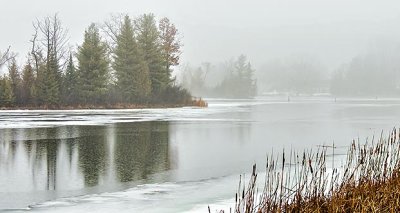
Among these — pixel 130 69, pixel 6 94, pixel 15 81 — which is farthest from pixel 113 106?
pixel 15 81

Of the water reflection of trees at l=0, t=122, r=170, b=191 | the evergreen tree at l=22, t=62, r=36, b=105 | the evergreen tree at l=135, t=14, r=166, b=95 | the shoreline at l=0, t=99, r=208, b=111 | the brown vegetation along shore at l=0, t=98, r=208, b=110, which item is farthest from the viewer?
the evergreen tree at l=135, t=14, r=166, b=95

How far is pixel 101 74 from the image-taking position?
4719 cm

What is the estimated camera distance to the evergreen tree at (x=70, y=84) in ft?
148

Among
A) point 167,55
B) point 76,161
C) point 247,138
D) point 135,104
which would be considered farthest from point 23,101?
point 76,161

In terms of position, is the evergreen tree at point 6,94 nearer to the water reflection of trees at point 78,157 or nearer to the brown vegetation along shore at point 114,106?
the brown vegetation along shore at point 114,106

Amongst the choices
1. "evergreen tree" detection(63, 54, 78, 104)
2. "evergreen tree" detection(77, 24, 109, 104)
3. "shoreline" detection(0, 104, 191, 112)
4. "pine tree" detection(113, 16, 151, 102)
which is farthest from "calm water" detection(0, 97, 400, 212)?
"pine tree" detection(113, 16, 151, 102)

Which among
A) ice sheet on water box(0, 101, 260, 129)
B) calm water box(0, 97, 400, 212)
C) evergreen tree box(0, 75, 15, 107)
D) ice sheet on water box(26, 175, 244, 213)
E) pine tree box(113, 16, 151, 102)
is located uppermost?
pine tree box(113, 16, 151, 102)

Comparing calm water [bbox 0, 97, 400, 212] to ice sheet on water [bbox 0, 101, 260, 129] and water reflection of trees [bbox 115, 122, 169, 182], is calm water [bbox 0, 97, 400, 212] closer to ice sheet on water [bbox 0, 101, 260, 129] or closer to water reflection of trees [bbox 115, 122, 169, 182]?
water reflection of trees [bbox 115, 122, 169, 182]

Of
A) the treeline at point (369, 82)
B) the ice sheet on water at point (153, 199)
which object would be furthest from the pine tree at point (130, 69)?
the treeline at point (369, 82)

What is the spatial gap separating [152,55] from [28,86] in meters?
14.7

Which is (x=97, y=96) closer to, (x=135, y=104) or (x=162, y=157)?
(x=135, y=104)

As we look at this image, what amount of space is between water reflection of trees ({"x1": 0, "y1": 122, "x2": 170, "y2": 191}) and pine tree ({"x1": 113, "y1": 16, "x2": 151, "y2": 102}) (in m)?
29.5

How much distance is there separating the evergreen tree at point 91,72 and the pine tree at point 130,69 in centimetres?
281

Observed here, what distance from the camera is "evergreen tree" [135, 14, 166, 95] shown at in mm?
52438
